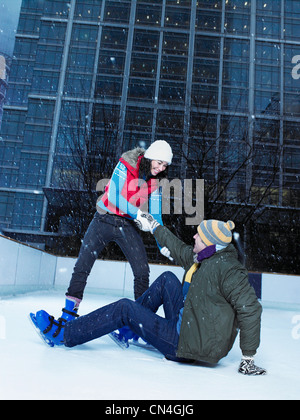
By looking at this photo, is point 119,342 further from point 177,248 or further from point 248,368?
point 248,368

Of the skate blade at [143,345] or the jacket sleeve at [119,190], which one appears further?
the jacket sleeve at [119,190]

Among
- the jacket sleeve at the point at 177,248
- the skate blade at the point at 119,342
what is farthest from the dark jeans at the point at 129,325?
the skate blade at the point at 119,342

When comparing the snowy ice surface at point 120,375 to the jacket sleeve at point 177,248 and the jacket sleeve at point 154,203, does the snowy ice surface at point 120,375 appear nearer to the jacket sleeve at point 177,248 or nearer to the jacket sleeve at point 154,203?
the jacket sleeve at point 177,248

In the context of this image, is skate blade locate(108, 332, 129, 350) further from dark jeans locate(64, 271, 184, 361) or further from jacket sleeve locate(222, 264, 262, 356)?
jacket sleeve locate(222, 264, 262, 356)

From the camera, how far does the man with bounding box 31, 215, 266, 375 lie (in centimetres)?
175

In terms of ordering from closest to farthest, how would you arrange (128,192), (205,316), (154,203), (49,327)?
(205,316)
(49,327)
(128,192)
(154,203)

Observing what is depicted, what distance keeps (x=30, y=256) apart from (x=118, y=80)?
2708 cm

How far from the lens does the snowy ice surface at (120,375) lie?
135cm

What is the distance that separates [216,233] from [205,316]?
1.30ft

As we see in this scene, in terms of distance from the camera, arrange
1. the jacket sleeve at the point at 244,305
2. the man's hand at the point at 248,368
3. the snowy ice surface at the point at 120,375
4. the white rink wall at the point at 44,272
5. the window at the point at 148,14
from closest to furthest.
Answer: the snowy ice surface at the point at 120,375 < the jacket sleeve at the point at 244,305 < the man's hand at the point at 248,368 < the white rink wall at the point at 44,272 < the window at the point at 148,14

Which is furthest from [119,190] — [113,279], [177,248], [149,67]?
[149,67]

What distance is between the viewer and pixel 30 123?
3394cm

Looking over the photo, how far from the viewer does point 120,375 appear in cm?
165
